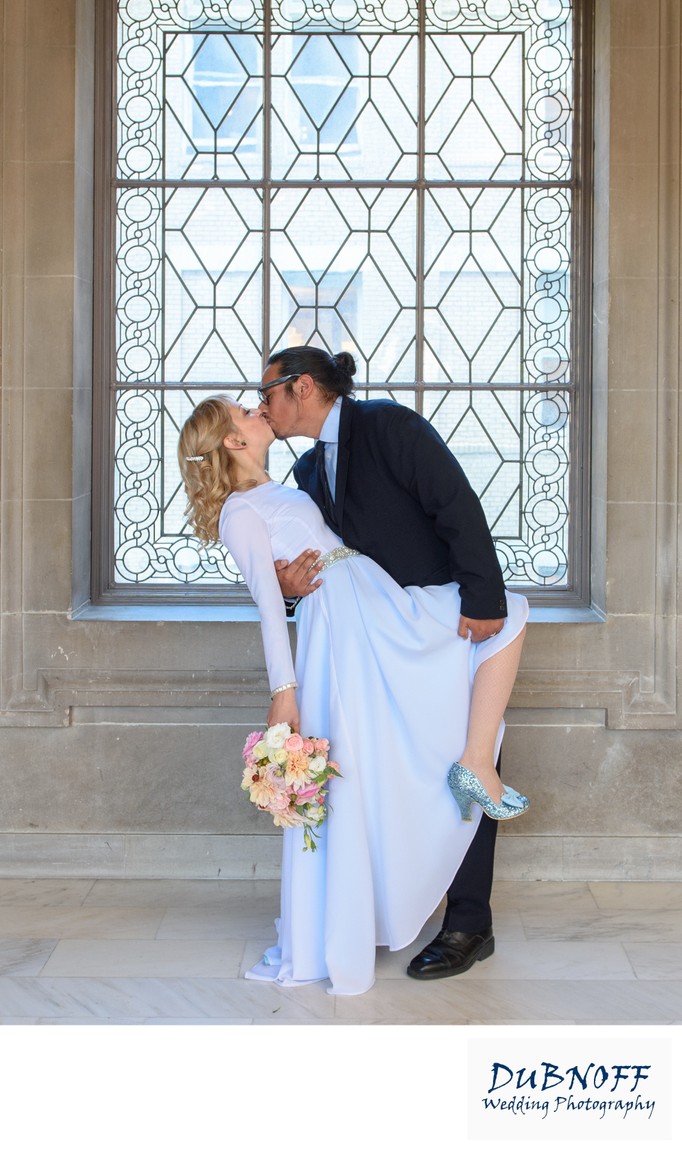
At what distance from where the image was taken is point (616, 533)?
4500 millimetres

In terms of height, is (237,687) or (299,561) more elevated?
(299,561)

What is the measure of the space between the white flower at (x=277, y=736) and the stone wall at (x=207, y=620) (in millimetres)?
1017

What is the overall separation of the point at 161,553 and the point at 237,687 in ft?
1.96

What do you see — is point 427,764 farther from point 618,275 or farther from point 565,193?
point 565,193

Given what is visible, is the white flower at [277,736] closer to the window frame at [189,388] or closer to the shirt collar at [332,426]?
the shirt collar at [332,426]

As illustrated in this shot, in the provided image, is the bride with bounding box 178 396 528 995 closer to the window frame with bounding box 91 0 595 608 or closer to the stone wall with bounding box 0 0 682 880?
the stone wall with bounding box 0 0 682 880

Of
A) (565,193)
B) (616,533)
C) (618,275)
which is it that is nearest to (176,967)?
(616,533)

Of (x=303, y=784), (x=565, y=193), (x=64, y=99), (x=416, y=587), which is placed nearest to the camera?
(x=303, y=784)

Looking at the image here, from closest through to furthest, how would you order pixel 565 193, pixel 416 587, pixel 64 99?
1. pixel 416 587
2. pixel 64 99
3. pixel 565 193

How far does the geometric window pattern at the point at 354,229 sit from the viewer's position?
4.71m

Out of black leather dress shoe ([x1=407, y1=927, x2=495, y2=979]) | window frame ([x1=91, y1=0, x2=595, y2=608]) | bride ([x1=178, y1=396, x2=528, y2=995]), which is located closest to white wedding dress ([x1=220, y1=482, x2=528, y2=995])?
bride ([x1=178, y1=396, x2=528, y2=995])

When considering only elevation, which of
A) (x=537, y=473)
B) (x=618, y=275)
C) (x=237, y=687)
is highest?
(x=618, y=275)

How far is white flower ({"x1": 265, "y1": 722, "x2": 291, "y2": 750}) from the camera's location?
3514 mm

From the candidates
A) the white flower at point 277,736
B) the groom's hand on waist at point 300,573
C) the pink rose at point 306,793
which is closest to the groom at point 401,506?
the groom's hand on waist at point 300,573
